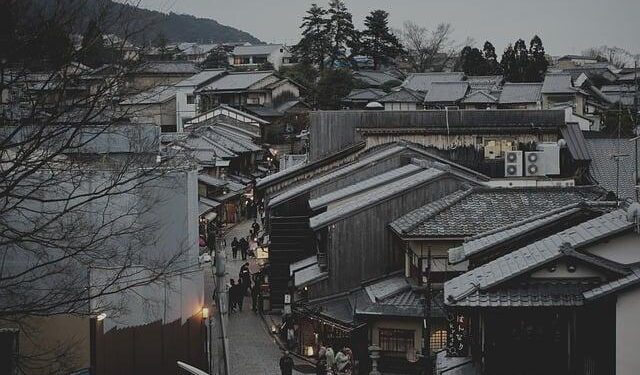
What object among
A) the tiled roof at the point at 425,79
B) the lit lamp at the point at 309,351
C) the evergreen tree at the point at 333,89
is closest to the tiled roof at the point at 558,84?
the tiled roof at the point at 425,79

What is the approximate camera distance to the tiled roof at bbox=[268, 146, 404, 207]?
30.1m

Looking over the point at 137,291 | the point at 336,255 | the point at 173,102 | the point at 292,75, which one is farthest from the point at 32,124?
A: the point at 292,75

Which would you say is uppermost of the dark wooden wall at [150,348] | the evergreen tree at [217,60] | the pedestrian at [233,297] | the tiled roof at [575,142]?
the evergreen tree at [217,60]

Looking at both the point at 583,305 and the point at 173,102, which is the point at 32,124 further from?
the point at 173,102

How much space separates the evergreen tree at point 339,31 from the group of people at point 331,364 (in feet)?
204

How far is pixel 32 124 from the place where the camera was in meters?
10.8

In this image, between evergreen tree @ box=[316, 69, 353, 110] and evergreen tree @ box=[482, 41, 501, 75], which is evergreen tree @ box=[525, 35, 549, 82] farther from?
evergreen tree @ box=[316, 69, 353, 110]

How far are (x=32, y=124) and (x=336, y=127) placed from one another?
85.7 feet

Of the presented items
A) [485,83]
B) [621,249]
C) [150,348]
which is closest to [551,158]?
[150,348]

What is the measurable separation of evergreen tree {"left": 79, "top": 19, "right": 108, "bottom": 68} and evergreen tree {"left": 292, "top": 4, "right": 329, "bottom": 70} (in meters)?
69.8

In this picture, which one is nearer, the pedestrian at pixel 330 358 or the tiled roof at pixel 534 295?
the tiled roof at pixel 534 295

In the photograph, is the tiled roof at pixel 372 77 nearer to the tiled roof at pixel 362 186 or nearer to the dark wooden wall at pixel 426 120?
the dark wooden wall at pixel 426 120

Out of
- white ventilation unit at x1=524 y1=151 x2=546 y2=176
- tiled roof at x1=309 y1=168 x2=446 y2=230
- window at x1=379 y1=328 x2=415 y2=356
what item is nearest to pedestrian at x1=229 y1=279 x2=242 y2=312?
tiled roof at x1=309 y1=168 x2=446 y2=230

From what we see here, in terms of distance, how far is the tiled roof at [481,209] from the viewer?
72.1ft
